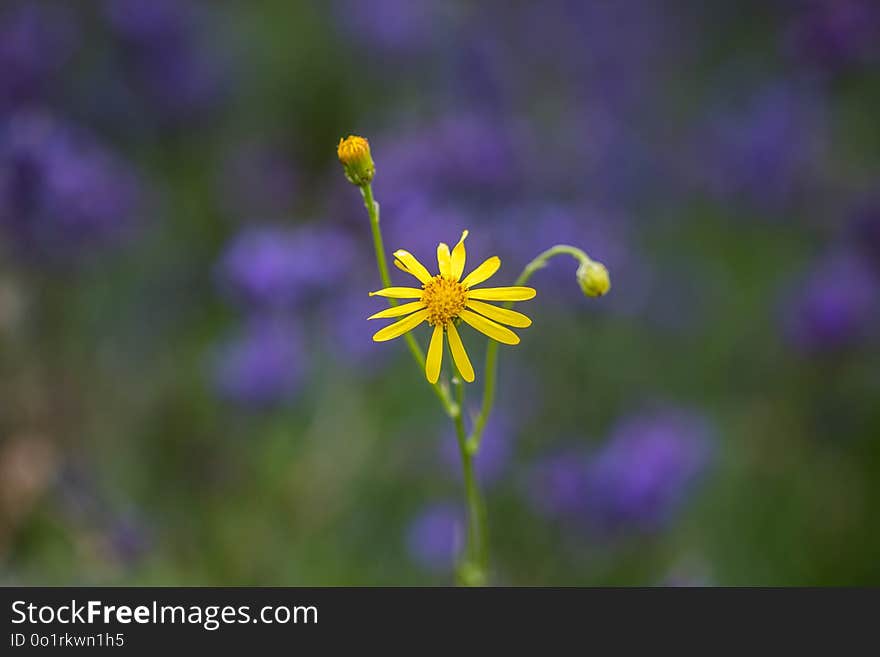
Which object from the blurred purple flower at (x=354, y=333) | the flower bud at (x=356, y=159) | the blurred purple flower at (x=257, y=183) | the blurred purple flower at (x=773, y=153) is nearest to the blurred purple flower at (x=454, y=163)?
the blurred purple flower at (x=354, y=333)

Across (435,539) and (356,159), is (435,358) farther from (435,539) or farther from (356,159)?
(435,539)

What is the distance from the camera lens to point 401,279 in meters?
3.58

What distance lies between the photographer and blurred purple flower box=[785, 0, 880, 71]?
3.33 m

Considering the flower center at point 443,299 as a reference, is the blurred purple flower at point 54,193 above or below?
above

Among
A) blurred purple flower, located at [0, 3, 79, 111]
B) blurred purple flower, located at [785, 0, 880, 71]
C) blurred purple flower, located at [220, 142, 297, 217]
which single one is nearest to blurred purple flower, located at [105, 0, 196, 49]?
blurred purple flower, located at [0, 3, 79, 111]

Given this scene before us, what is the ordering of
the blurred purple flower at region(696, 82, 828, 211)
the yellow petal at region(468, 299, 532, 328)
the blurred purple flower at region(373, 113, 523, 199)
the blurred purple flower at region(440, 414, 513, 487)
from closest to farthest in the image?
the yellow petal at region(468, 299, 532, 328) < the blurred purple flower at region(440, 414, 513, 487) < the blurred purple flower at region(373, 113, 523, 199) < the blurred purple flower at region(696, 82, 828, 211)

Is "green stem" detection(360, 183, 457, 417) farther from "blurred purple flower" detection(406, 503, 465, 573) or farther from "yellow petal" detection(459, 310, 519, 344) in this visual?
"blurred purple flower" detection(406, 503, 465, 573)

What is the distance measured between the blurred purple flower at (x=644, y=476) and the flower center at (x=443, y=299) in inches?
60.7

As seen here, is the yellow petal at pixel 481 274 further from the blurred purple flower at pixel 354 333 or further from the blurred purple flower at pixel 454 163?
the blurred purple flower at pixel 454 163

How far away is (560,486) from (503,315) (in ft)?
5.60

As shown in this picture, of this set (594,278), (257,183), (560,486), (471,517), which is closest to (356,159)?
(594,278)

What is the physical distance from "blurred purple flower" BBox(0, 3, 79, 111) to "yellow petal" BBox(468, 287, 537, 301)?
299 cm

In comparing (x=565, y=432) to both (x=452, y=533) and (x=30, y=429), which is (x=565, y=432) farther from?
(x=30, y=429)

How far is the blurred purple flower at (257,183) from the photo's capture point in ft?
14.3
